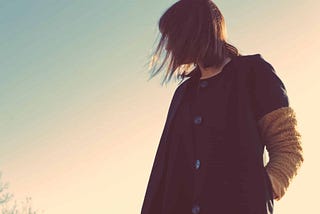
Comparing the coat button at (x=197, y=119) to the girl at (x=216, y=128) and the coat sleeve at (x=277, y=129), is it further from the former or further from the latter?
the coat sleeve at (x=277, y=129)

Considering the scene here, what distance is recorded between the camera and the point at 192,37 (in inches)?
105

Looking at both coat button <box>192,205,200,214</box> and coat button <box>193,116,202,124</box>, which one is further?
coat button <box>193,116,202,124</box>

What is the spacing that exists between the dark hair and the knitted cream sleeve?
1.61 feet

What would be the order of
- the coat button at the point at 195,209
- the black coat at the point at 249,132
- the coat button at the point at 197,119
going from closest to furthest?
the black coat at the point at 249,132 → the coat button at the point at 195,209 → the coat button at the point at 197,119

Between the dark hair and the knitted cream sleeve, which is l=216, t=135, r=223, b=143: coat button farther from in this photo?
the dark hair

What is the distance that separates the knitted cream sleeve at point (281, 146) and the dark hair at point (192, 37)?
1.61ft

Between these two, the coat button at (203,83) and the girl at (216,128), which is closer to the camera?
the girl at (216,128)

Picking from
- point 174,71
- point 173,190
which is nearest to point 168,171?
point 173,190

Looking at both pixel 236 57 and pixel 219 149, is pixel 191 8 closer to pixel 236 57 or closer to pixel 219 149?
pixel 236 57

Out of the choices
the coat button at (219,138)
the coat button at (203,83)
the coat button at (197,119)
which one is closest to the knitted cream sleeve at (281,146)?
the coat button at (219,138)

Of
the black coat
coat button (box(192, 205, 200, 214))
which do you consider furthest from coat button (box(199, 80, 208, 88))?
coat button (box(192, 205, 200, 214))

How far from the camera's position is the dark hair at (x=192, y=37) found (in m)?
2.67

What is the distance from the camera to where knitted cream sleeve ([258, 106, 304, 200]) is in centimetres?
225

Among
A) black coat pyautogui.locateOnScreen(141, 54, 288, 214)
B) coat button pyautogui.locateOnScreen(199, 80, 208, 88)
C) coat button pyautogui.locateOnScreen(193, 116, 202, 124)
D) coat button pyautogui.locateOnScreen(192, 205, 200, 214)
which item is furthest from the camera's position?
coat button pyautogui.locateOnScreen(199, 80, 208, 88)
